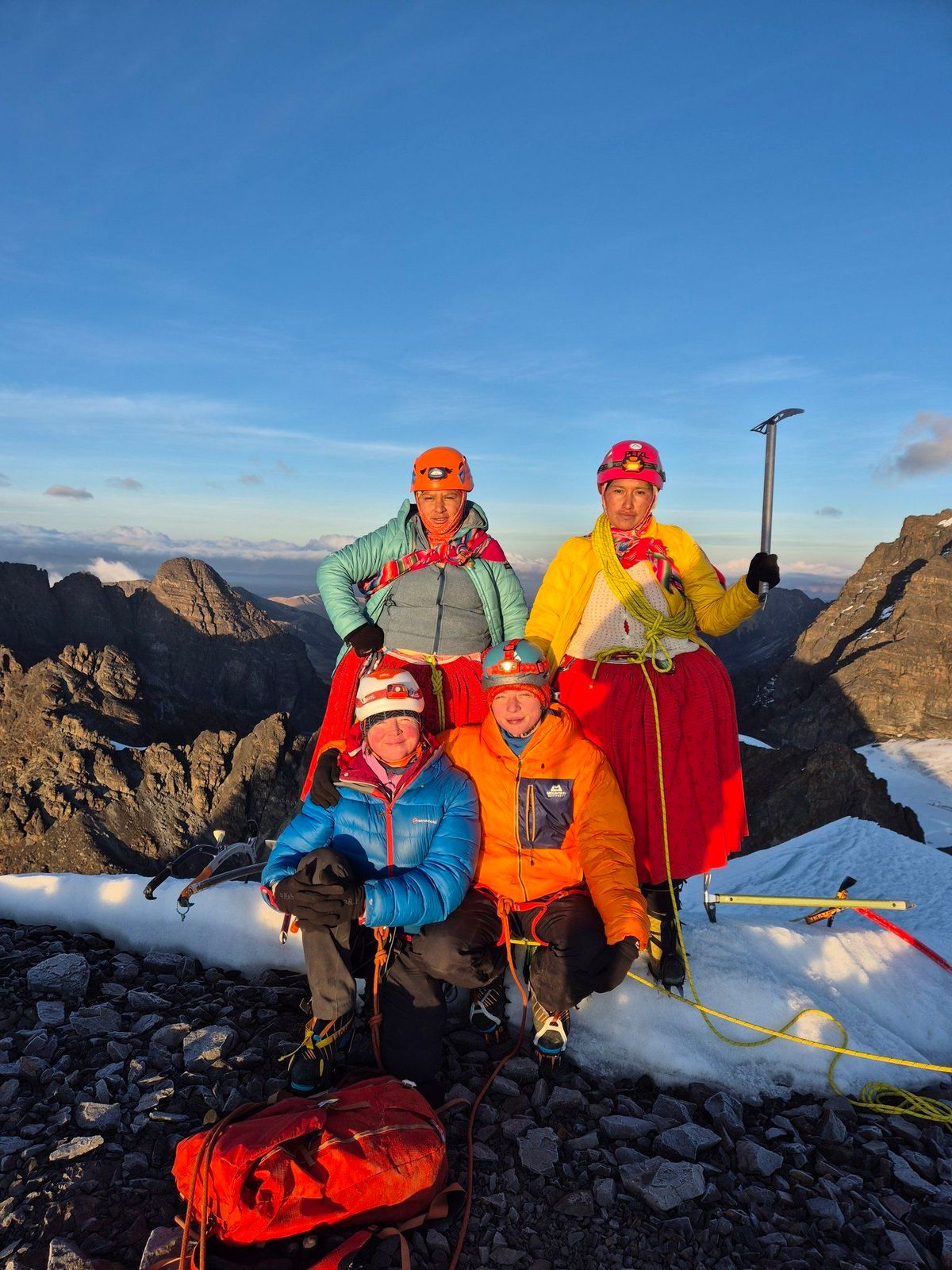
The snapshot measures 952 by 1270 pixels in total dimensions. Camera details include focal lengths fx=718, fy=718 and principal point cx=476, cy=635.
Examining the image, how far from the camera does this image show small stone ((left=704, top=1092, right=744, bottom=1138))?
3588mm

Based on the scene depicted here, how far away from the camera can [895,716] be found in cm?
8200

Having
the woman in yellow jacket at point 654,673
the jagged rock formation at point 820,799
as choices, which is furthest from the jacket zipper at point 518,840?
the jagged rock formation at point 820,799

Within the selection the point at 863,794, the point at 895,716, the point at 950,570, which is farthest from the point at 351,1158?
the point at 950,570

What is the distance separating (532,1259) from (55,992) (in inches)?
130

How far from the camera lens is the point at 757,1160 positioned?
3.32 metres

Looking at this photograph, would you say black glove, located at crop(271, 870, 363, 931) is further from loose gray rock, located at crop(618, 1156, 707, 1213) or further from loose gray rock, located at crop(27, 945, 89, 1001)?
loose gray rock, located at crop(27, 945, 89, 1001)

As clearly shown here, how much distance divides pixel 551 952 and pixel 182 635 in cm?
11986

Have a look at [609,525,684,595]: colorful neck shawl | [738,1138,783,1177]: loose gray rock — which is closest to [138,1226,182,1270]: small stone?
[738,1138,783,1177]: loose gray rock

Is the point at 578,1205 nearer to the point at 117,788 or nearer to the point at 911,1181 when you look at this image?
the point at 911,1181

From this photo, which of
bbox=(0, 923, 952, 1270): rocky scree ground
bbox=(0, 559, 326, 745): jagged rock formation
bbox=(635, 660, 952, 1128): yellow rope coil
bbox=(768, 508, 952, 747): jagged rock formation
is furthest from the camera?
bbox=(0, 559, 326, 745): jagged rock formation

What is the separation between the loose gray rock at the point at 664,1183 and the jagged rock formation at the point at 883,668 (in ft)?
288

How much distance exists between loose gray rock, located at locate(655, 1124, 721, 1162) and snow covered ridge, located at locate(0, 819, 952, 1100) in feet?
1.53

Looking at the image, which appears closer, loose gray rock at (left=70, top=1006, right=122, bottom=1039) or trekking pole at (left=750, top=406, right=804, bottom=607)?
loose gray rock at (left=70, top=1006, right=122, bottom=1039)

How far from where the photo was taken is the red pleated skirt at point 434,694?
15.5ft
